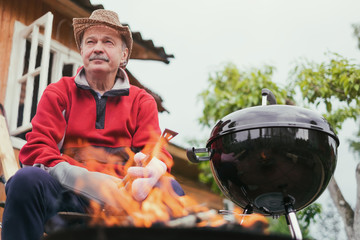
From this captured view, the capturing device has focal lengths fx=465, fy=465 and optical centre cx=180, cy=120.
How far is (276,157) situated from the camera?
2166mm

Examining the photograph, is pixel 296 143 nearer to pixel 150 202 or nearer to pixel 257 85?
pixel 150 202

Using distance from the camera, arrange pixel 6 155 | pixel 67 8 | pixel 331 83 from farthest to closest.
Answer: pixel 331 83, pixel 67 8, pixel 6 155

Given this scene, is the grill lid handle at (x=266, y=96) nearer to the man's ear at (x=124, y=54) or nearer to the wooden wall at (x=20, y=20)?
the man's ear at (x=124, y=54)

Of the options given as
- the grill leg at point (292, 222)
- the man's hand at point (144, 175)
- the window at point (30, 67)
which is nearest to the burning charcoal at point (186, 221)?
the man's hand at point (144, 175)

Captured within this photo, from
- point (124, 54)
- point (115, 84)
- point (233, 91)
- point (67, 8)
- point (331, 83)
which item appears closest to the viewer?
point (115, 84)

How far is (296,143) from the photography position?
7.14 ft

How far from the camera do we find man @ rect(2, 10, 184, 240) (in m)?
1.93

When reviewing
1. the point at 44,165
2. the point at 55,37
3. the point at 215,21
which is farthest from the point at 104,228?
the point at 215,21

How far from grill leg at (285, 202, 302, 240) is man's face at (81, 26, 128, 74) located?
122 centimetres

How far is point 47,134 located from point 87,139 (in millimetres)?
231

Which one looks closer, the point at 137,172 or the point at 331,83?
the point at 137,172

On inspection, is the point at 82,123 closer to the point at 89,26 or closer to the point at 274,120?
the point at 89,26

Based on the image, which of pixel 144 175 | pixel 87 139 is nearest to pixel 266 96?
pixel 144 175

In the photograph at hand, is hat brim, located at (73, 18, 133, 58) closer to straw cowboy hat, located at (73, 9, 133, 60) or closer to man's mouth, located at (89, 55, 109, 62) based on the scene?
straw cowboy hat, located at (73, 9, 133, 60)
